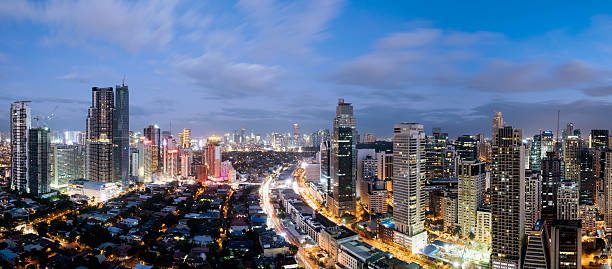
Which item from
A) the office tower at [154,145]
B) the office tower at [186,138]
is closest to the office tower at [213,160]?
the office tower at [154,145]

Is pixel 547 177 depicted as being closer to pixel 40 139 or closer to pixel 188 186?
pixel 188 186

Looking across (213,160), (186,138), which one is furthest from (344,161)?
(186,138)

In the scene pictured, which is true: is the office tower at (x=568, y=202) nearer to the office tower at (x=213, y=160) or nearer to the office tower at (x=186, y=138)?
the office tower at (x=213, y=160)

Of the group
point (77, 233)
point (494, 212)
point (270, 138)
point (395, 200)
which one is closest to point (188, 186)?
point (77, 233)

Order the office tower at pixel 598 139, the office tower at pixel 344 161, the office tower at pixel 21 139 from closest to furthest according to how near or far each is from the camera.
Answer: the office tower at pixel 344 161 < the office tower at pixel 21 139 < the office tower at pixel 598 139

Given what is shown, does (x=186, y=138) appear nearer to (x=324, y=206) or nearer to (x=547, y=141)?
(x=324, y=206)

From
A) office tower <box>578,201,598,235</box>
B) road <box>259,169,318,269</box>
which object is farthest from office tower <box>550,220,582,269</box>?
road <box>259,169,318,269</box>
